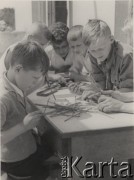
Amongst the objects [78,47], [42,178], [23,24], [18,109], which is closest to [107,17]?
[78,47]

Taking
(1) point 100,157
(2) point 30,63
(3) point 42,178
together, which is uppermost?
(2) point 30,63

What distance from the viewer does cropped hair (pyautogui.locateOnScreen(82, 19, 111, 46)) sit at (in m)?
0.90

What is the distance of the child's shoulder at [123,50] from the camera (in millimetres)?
920

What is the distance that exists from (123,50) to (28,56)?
311 millimetres

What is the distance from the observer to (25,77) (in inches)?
30.8

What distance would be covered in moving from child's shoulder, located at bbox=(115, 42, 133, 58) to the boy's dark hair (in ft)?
0.83

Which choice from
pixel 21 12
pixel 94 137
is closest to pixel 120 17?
pixel 21 12

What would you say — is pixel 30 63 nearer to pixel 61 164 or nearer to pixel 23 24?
pixel 23 24

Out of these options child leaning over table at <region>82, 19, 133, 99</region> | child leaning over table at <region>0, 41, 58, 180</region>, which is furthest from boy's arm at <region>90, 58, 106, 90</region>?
child leaning over table at <region>0, 41, 58, 180</region>

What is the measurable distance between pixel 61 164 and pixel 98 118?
0.17 meters

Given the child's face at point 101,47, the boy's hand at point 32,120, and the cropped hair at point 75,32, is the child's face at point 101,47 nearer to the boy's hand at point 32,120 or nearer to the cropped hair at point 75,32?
the cropped hair at point 75,32

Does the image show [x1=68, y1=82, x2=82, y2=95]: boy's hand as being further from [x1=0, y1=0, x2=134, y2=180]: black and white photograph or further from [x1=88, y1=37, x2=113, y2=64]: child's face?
[x1=88, y1=37, x2=113, y2=64]: child's face

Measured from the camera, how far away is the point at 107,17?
35.5 inches

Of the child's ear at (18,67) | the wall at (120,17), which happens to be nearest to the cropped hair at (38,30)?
the child's ear at (18,67)
